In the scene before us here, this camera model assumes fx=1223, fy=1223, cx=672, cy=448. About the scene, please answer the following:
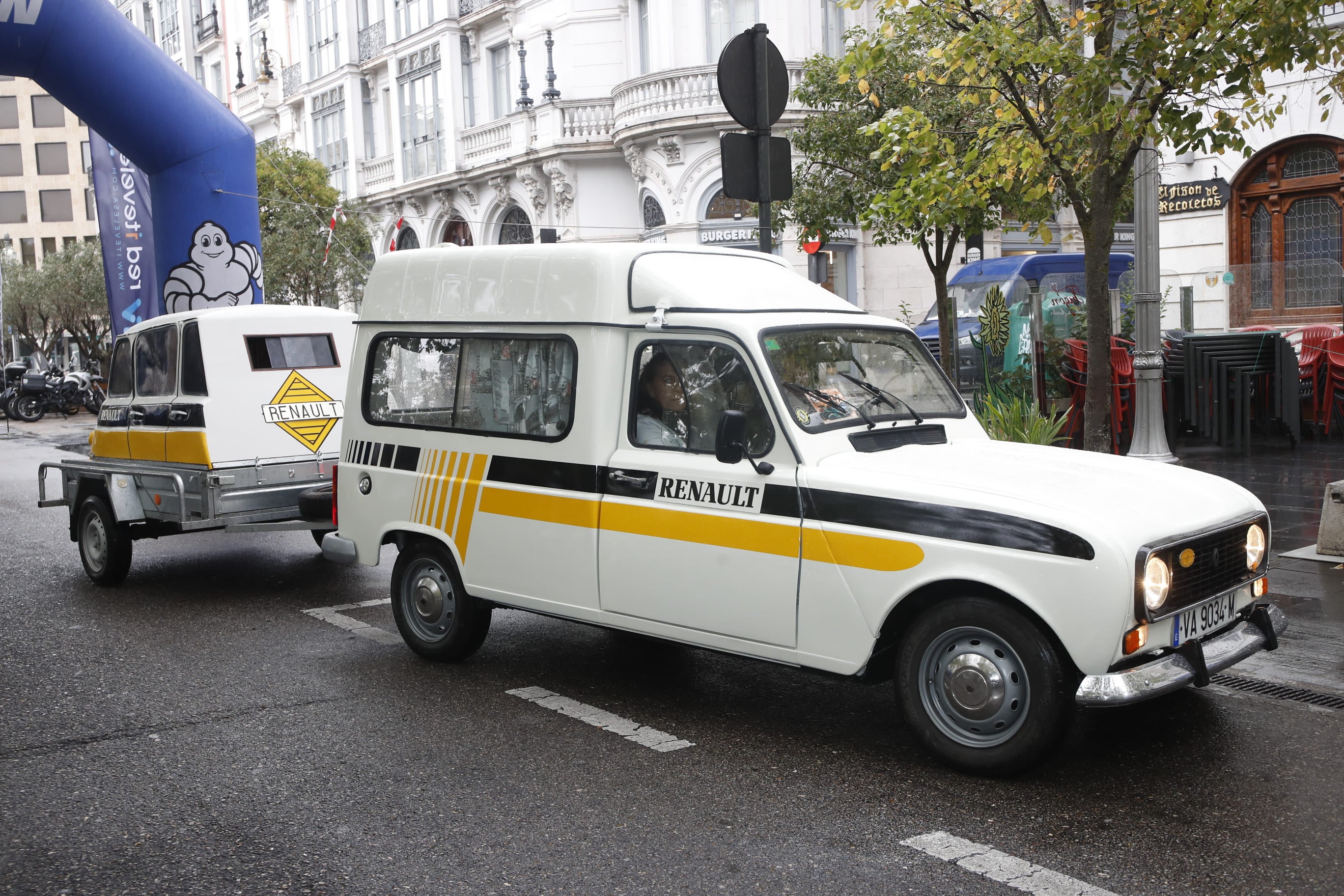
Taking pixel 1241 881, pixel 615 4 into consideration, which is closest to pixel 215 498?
pixel 1241 881

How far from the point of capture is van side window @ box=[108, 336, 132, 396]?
32.1ft

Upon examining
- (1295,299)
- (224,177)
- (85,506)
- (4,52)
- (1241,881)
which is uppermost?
(4,52)

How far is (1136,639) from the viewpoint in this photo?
4352 millimetres

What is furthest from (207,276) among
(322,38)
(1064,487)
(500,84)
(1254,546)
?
(322,38)

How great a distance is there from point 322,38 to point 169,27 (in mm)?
18251

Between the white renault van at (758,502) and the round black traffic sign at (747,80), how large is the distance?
1.61m

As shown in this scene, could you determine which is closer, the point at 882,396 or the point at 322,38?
the point at 882,396

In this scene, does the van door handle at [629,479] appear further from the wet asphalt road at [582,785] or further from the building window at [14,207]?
the building window at [14,207]

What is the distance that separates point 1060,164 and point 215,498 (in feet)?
21.5

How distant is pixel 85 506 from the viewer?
9469mm

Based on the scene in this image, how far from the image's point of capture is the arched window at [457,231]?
111ft

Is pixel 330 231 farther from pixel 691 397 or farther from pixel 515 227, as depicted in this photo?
pixel 691 397

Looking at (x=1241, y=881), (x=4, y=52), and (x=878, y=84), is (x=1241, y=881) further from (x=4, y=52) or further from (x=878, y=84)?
(x=878, y=84)

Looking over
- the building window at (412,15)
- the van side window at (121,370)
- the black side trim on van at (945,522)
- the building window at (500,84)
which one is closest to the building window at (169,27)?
the building window at (412,15)
